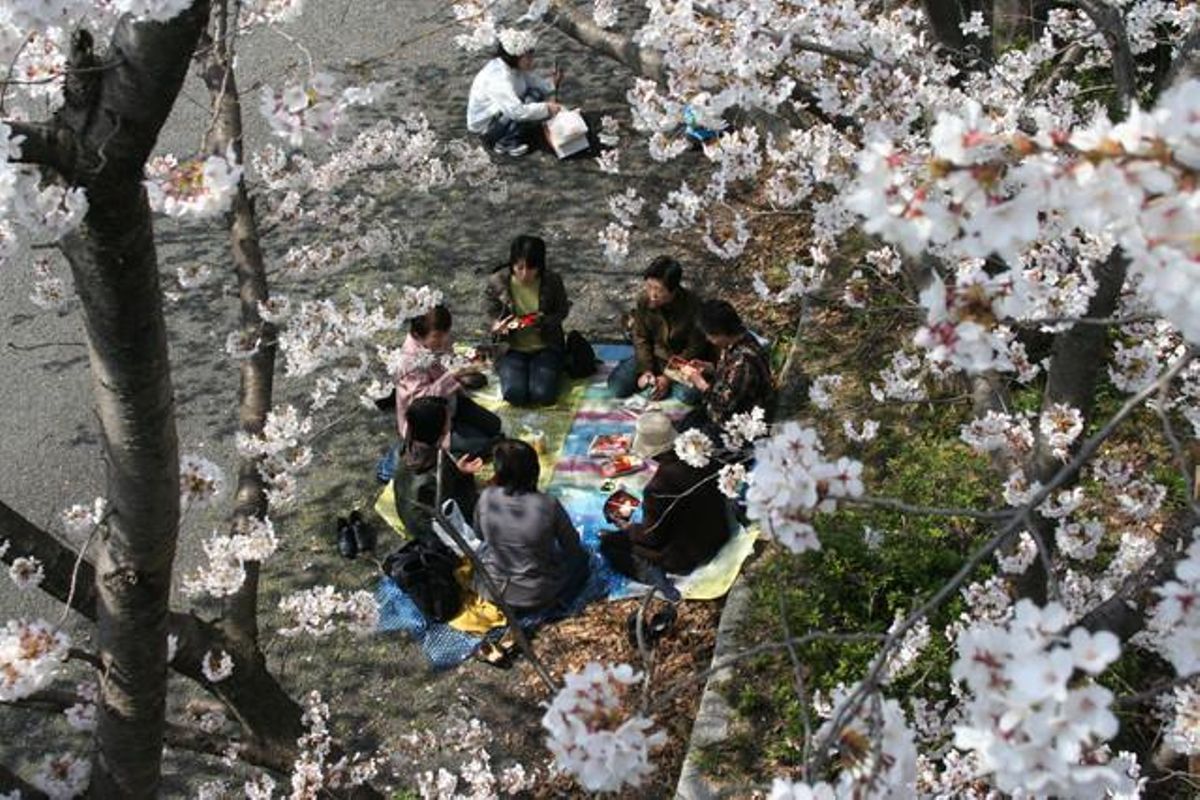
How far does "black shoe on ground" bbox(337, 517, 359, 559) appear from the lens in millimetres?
6137

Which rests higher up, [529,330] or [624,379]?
→ [529,330]

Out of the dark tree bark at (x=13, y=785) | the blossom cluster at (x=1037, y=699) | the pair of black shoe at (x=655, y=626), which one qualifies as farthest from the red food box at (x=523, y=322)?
the blossom cluster at (x=1037, y=699)

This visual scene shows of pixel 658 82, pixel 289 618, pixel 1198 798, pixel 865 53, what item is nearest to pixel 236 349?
pixel 289 618

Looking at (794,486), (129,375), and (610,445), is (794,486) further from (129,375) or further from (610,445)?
(610,445)

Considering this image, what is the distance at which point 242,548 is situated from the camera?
4340 millimetres

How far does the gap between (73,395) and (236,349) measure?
228 centimetres

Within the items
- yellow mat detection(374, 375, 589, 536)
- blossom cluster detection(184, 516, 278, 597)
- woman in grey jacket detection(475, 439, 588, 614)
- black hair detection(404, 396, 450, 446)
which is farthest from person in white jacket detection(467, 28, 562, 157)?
blossom cluster detection(184, 516, 278, 597)

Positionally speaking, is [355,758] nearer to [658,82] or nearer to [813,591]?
[813,591]

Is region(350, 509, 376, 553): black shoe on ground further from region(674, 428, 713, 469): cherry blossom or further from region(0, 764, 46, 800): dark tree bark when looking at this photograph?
region(0, 764, 46, 800): dark tree bark

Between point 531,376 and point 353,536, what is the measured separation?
1.45m

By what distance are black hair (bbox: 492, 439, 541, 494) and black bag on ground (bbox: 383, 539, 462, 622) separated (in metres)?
0.52

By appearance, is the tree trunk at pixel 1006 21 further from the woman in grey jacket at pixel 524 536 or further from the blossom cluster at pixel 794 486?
the blossom cluster at pixel 794 486

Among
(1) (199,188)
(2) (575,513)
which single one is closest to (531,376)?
(2) (575,513)

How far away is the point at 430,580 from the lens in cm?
575
